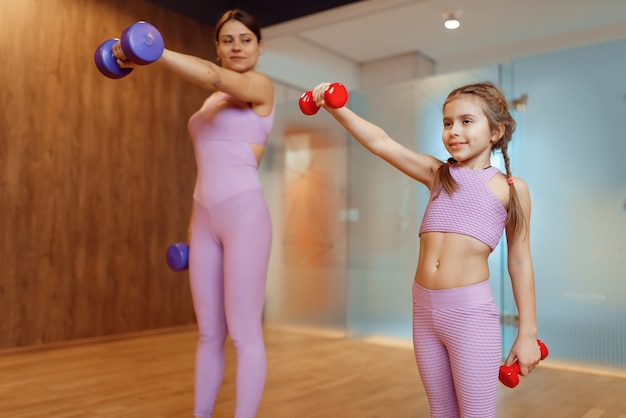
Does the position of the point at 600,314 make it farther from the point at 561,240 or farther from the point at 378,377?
the point at 378,377

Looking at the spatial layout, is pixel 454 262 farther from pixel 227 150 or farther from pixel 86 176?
pixel 86 176

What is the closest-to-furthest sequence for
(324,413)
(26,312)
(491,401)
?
(491,401)
(324,413)
(26,312)

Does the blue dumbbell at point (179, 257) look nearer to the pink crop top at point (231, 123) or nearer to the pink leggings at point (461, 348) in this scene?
the pink crop top at point (231, 123)

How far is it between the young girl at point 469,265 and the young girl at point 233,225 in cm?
46

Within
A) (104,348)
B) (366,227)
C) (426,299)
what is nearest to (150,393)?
(104,348)

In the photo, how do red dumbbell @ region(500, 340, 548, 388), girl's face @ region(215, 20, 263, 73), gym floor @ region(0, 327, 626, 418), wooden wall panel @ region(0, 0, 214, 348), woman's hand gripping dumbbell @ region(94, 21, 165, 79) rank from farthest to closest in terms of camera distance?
wooden wall panel @ region(0, 0, 214, 348) < gym floor @ region(0, 327, 626, 418) < girl's face @ region(215, 20, 263, 73) < woman's hand gripping dumbbell @ region(94, 21, 165, 79) < red dumbbell @ region(500, 340, 548, 388)

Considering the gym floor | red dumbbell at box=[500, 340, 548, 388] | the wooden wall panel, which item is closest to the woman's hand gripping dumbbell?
red dumbbell at box=[500, 340, 548, 388]

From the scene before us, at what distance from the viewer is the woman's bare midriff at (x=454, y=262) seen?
3.70 feet

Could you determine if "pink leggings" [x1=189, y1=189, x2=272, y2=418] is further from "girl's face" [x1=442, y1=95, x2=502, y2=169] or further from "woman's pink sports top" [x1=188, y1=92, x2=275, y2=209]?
"girl's face" [x1=442, y1=95, x2=502, y2=169]

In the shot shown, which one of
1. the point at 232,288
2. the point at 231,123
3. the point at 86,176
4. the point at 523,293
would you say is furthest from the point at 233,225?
the point at 86,176

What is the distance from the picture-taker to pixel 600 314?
2930mm

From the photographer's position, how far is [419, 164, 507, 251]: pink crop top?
3.76 feet

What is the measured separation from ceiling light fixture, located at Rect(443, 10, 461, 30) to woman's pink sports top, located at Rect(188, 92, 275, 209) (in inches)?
103

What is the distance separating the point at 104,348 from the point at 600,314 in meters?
2.77
